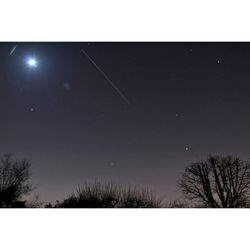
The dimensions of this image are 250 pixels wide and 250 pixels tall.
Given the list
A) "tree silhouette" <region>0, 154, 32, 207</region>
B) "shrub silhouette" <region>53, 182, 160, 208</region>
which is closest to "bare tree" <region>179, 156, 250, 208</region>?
"shrub silhouette" <region>53, 182, 160, 208</region>

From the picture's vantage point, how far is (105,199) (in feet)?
15.6

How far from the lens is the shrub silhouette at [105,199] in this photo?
4633mm

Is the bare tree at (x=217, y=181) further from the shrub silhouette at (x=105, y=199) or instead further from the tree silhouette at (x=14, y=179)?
the tree silhouette at (x=14, y=179)

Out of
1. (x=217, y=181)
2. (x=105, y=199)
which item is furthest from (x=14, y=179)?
(x=217, y=181)

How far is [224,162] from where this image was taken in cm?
532

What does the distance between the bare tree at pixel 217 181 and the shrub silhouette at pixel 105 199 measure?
0.83 metres

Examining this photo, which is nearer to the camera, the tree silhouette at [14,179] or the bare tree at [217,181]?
the bare tree at [217,181]

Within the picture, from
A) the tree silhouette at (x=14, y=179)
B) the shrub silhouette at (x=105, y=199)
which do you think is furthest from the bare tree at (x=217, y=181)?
the tree silhouette at (x=14, y=179)

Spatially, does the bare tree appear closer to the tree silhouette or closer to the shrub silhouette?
the shrub silhouette

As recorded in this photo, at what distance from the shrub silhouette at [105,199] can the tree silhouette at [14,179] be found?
3.12ft

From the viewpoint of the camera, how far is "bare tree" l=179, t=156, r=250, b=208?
523cm
